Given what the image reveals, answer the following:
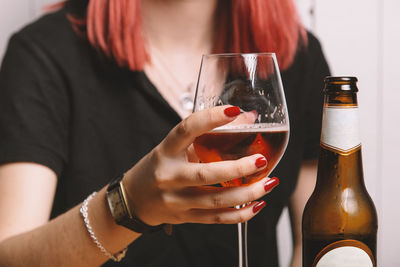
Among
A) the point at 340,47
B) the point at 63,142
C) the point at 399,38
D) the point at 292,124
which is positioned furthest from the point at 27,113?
the point at 399,38

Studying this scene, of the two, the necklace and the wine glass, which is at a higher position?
the wine glass

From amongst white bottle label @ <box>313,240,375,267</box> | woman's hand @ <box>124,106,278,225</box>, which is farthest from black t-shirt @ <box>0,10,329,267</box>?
white bottle label @ <box>313,240,375,267</box>

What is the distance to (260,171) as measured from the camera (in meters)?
0.53

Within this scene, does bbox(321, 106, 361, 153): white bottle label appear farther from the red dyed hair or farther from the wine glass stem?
the red dyed hair

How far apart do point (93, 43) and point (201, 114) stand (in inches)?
23.3

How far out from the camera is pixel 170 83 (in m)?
1.07

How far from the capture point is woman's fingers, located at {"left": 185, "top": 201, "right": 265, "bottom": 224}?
55 cm

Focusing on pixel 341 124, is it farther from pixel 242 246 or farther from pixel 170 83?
pixel 170 83

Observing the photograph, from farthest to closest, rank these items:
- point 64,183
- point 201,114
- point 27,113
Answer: point 64,183 → point 27,113 → point 201,114

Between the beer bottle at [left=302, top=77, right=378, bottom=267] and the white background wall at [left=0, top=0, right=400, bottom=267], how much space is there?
881 mm

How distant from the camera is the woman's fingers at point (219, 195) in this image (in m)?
0.52

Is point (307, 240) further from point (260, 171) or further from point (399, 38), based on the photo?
point (399, 38)

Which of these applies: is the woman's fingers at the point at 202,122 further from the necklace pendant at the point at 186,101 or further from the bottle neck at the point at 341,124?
the necklace pendant at the point at 186,101

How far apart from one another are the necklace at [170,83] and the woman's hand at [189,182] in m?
0.46
